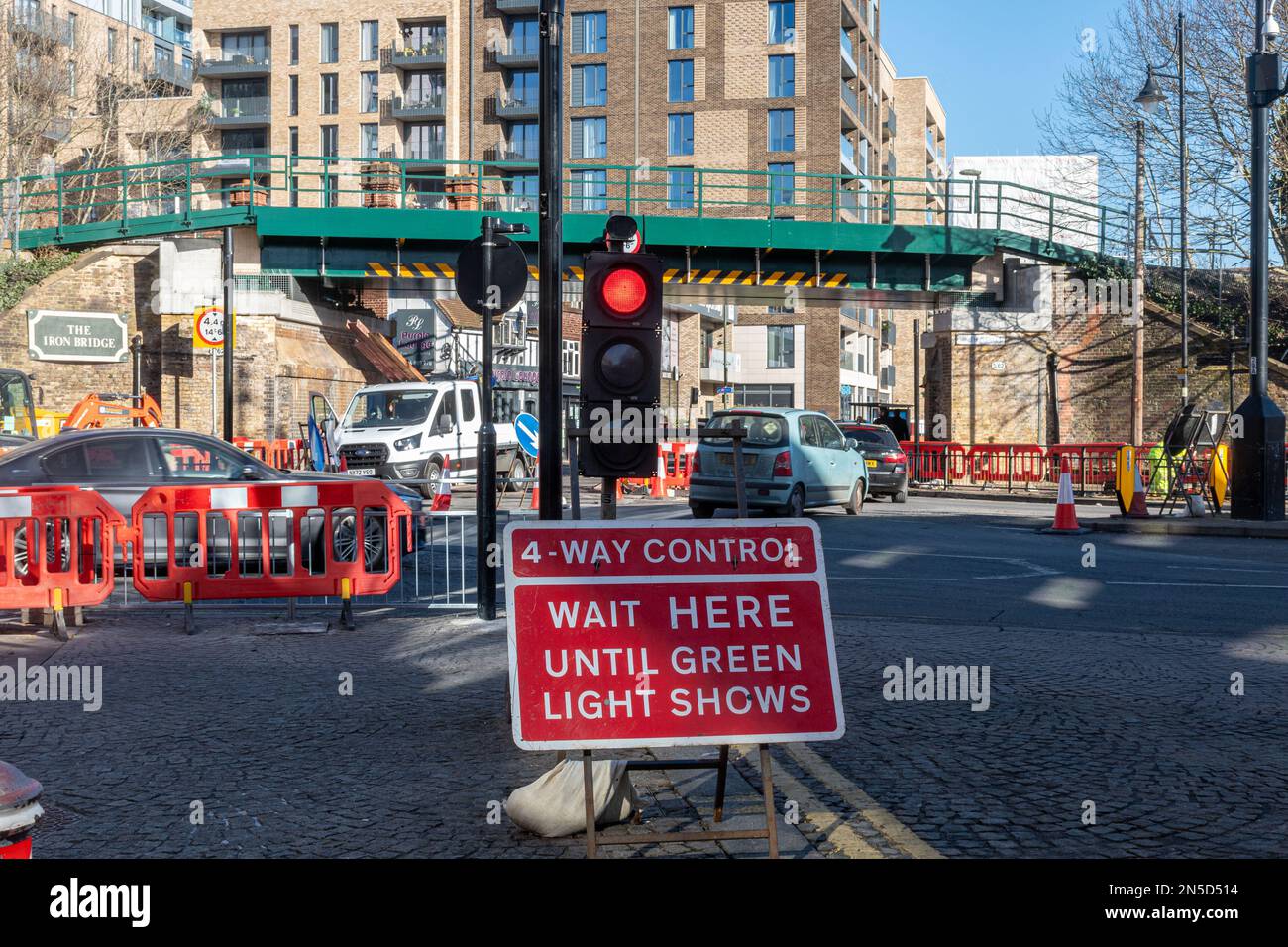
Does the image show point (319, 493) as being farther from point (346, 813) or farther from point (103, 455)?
point (346, 813)

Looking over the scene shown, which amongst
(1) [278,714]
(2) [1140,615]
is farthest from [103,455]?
(2) [1140,615]

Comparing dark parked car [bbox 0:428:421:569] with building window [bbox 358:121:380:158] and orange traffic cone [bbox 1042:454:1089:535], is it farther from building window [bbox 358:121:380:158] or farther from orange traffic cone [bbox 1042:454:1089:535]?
building window [bbox 358:121:380:158]

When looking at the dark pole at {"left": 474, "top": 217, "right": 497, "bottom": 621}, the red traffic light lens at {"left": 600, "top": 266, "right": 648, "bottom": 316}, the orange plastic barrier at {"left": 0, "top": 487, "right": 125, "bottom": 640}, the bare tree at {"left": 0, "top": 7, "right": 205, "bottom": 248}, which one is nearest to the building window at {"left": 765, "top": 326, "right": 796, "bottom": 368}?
the bare tree at {"left": 0, "top": 7, "right": 205, "bottom": 248}

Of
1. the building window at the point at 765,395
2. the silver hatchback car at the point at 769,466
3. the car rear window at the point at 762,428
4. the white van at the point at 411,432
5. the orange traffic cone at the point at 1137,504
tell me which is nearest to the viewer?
the silver hatchback car at the point at 769,466

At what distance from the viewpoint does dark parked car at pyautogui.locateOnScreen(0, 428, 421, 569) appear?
11680 millimetres

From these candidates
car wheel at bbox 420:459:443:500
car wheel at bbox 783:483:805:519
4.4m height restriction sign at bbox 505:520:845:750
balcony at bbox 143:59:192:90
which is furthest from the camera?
balcony at bbox 143:59:192:90

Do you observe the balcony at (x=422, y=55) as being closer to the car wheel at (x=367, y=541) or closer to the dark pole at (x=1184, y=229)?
the dark pole at (x=1184, y=229)

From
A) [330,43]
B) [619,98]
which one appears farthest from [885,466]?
[330,43]

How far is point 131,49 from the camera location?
66.1 m

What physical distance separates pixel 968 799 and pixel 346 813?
2524 millimetres

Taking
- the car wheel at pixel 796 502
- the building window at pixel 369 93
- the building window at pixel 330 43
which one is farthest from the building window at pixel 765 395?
the car wheel at pixel 796 502

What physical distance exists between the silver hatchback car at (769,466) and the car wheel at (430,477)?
6595 mm

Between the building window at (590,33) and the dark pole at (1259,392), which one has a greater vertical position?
the building window at (590,33)

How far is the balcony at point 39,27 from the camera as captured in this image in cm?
4047
